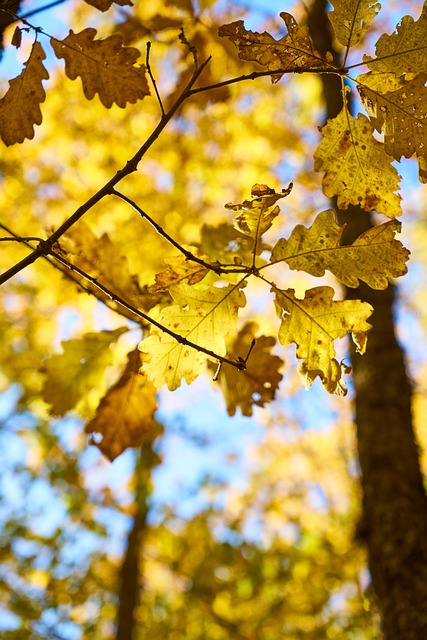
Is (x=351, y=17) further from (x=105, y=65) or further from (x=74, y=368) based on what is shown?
(x=74, y=368)

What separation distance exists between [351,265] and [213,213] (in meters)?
3.36

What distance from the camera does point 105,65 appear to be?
113cm

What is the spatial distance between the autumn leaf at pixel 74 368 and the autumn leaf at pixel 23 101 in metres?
0.55

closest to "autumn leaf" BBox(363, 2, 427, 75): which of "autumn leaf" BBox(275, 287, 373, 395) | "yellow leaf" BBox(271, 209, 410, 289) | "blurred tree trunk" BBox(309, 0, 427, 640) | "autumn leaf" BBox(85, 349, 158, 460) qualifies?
"yellow leaf" BBox(271, 209, 410, 289)

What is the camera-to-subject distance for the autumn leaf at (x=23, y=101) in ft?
3.59

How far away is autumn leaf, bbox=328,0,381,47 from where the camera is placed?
0.89 meters

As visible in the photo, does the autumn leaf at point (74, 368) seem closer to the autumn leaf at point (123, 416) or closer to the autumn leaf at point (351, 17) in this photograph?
the autumn leaf at point (123, 416)

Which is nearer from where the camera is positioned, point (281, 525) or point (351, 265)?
point (351, 265)

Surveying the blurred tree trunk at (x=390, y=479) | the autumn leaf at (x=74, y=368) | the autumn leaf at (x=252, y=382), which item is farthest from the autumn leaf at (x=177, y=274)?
the blurred tree trunk at (x=390, y=479)

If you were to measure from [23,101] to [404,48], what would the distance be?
751 mm

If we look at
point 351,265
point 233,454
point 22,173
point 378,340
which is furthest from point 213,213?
point 233,454

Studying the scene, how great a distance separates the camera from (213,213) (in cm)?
424

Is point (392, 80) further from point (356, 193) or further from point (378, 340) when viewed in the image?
point (378, 340)

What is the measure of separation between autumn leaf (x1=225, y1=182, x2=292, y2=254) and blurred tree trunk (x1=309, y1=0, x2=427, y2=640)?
50.3 inches
